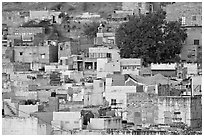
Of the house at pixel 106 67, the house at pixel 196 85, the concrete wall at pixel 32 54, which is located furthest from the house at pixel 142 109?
the concrete wall at pixel 32 54

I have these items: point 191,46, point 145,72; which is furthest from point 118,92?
point 191,46

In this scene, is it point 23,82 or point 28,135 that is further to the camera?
point 23,82

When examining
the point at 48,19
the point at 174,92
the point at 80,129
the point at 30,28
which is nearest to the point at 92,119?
the point at 80,129

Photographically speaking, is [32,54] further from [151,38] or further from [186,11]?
[186,11]

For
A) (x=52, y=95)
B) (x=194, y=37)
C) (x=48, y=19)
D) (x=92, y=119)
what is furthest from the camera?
(x=48, y=19)

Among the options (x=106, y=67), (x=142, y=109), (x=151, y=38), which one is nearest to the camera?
(x=142, y=109)

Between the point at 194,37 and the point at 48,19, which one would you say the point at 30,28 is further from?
the point at 194,37
